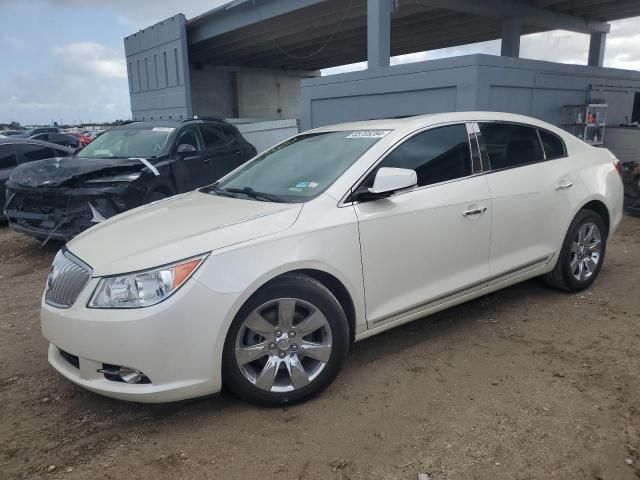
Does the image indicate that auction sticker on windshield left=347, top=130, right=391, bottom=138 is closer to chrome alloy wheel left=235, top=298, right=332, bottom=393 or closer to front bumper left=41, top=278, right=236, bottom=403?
chrome alloy wheel left=235, top=298, right=332, bottom=393

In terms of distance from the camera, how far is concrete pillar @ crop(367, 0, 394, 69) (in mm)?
10805

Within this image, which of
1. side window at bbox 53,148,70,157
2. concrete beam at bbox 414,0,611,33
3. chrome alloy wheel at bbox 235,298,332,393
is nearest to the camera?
chrome alloy wheel at bbox 235,298,332,393

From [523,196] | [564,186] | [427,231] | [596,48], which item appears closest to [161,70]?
[596,48]

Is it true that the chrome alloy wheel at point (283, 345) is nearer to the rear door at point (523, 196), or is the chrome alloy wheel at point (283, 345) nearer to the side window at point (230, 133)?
the rear door at point (523, 196)

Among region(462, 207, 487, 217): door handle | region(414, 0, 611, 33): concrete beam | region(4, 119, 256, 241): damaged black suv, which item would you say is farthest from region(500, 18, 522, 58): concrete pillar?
region(462, 207, 487, 217): door handle

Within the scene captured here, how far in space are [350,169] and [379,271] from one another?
68 cm

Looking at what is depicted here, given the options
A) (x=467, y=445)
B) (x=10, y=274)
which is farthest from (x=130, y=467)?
(x=10, y=274)

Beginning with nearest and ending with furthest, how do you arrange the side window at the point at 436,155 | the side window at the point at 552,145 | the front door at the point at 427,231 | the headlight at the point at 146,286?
the headlight at the point at 146,286
the front door at the point at 427,231
the side window at the point at 436,155
the side window at the point at 552,145

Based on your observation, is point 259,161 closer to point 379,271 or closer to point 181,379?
point 379,271

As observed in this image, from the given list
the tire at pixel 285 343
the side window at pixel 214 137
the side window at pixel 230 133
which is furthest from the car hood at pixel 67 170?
the tire at pixel 285 343

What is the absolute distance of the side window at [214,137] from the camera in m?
8.30

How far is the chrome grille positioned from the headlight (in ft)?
0.67

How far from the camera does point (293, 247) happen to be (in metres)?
2.88

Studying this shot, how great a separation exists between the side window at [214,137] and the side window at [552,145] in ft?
17.5
